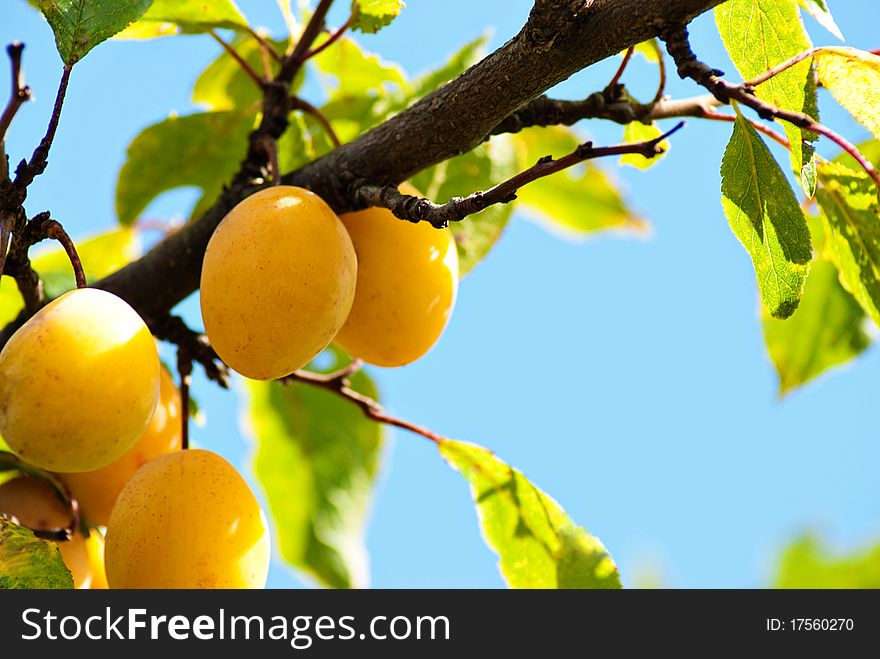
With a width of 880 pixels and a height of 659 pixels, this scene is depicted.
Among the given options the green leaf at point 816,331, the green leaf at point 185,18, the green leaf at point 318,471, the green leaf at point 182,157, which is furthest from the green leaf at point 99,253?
the green leaf at point 816,331

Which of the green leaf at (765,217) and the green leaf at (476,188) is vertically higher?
the green leaf at (476,188)

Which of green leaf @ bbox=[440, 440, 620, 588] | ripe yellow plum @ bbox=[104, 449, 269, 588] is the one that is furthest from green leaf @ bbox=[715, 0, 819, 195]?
ripe yellow plum @ bbox=[104, 449, 269, 588]

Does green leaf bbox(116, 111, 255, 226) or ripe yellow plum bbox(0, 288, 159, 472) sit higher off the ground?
green leaf bbox(116, 111, 255, 226)

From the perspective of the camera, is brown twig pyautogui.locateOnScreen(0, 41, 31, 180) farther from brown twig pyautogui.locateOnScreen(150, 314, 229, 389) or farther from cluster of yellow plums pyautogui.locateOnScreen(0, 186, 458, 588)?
brown twig pyautogui.locateOnScreen(150, 314, 229, 389)

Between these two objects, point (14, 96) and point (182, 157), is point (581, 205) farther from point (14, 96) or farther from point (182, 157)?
point (14, 96)

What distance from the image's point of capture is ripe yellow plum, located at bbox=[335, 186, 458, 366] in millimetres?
925

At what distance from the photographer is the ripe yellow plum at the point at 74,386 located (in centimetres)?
71

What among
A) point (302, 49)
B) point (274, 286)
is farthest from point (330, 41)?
point (274, 286)

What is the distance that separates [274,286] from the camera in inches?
30.7

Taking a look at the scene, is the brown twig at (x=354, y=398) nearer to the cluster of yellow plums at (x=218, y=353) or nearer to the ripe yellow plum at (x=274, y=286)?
the cluster of yellow plums at (x=218, y=353)

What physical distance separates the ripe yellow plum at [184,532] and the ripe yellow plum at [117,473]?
10cm

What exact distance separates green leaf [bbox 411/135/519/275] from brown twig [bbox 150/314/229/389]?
13.6 inches

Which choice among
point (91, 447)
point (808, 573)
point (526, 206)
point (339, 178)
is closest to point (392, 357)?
point (339, 178)
